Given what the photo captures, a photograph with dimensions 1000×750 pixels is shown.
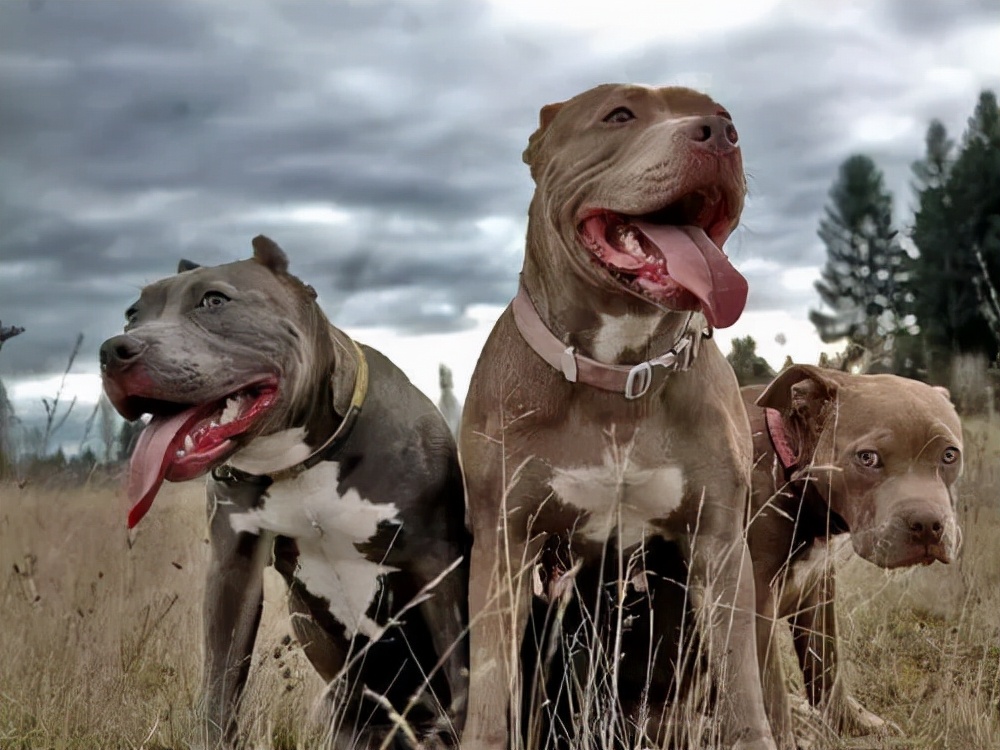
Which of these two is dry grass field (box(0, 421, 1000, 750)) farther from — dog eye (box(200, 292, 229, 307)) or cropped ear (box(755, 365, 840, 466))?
dog eye (box(200, 292, 229, 307))

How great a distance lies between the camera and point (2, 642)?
510 centimetres

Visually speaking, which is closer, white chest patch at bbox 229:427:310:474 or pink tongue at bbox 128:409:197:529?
pink tongue at bbox 128:409:197:529

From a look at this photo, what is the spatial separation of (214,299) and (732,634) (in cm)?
201

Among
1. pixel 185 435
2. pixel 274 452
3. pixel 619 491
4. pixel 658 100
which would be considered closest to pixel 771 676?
pixel 619 491

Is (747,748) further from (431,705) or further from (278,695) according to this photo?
(278,695)

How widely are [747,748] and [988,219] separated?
19.7m

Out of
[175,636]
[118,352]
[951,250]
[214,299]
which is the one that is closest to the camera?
[118,352]

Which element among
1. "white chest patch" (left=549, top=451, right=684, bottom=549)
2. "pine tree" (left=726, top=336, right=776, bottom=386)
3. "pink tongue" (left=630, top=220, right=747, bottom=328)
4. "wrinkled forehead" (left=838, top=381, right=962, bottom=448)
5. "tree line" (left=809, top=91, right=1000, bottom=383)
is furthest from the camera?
"tree line" (left=809, top=91, right=1000, bottom=383)

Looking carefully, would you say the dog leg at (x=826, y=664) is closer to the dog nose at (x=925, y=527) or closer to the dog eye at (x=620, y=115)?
the dog nose at (x=925, y=527)

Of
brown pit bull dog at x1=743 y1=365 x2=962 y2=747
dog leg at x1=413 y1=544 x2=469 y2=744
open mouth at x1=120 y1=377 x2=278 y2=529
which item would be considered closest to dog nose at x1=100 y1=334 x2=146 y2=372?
open mouth at x1=120 y1=377 x2=278 y2=529

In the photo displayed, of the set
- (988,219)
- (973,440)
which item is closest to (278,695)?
(973,440)

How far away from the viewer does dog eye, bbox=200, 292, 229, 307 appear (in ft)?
12.5

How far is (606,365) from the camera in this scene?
356 centimetres

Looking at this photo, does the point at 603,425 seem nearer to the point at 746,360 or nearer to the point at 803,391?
the point at 803,391
